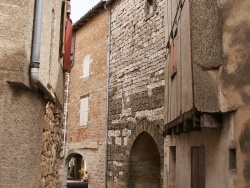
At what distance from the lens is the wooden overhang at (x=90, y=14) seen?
48.8ft

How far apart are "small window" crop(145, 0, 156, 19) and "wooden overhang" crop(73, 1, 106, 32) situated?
3.35 metres

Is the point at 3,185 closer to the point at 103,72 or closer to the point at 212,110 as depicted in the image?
the point at 212,110

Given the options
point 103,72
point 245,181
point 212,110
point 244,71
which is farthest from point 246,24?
point 103,72

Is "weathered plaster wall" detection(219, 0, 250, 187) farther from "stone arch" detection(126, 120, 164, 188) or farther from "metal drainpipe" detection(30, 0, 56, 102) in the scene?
"stone arch" detection(126, 120, 164, 188)

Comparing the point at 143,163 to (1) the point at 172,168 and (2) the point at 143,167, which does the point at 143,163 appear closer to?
(2) the point at 143,167

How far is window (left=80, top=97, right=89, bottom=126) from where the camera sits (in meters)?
15.4

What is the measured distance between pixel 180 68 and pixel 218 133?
1303 mm

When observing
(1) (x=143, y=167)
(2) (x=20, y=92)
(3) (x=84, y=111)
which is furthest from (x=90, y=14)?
(2) (x=20, y=92)

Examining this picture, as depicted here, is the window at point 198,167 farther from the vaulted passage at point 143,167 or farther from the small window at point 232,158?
the vaulted passage at point 143,167

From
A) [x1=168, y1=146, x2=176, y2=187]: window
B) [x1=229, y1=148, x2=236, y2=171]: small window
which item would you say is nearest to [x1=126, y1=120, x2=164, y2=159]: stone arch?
[x1=168, y1=146, x2=176, y2=187]: window

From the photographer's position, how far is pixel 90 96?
600 inches

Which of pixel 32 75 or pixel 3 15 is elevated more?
pixel 3 15

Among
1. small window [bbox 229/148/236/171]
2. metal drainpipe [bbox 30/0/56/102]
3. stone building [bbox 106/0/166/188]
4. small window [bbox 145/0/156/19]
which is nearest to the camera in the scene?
metal drainpipe [bbox 30/0/56/102]

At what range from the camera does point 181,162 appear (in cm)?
683
